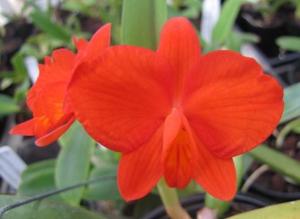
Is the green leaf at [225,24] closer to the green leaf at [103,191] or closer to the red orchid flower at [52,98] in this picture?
the green leaf at [103,191]

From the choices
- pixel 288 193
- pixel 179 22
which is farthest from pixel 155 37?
pixel 288 193

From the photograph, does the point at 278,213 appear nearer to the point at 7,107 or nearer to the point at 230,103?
the point at 230,103

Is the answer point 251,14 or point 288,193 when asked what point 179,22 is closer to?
point 288,193

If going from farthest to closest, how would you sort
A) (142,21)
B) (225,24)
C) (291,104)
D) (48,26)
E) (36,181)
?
(48,26)
(225,24)
(36,181)
(291,104)
(142,21)

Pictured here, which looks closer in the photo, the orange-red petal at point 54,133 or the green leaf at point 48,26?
the orange-red petal at point 54,133

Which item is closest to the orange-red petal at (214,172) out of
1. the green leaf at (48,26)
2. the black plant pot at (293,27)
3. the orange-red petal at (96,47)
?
the orange-red petal at (96,47)

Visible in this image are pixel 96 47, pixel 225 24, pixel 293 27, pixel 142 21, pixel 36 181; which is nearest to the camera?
pixel 96 47

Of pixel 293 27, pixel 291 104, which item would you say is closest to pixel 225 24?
pixel 291 104
